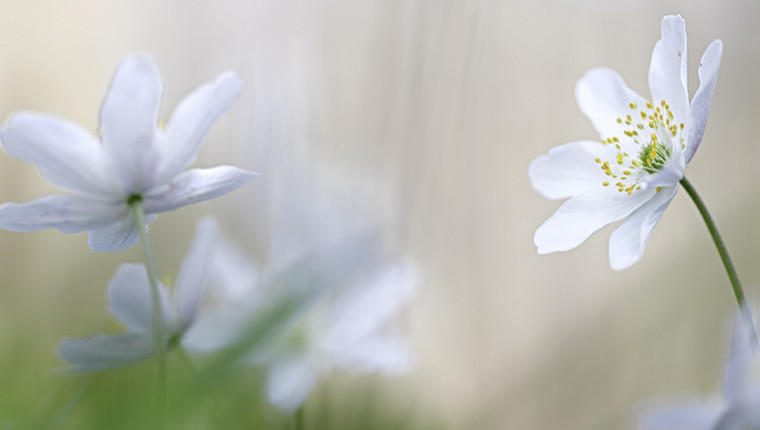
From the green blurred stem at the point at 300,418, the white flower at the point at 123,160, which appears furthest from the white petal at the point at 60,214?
the green blurred stem at the point at 300,418

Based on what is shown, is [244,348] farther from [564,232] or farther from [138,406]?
[564,232]

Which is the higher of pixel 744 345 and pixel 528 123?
pixel 744 345

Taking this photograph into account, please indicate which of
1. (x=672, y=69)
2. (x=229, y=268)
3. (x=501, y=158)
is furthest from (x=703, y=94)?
(x=501, y=158)

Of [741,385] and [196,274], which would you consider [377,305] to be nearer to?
[196,274]

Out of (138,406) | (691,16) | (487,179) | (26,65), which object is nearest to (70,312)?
(138,406)

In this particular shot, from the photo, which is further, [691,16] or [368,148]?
[691,16]

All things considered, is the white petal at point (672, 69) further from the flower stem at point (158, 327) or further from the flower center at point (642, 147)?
the flower stem at point (158, 327)

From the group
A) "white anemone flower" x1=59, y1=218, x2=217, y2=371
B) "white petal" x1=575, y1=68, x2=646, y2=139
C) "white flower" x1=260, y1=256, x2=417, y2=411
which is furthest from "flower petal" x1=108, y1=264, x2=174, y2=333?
"white petal" x1=575, y1=68, x2=646, y2=139
